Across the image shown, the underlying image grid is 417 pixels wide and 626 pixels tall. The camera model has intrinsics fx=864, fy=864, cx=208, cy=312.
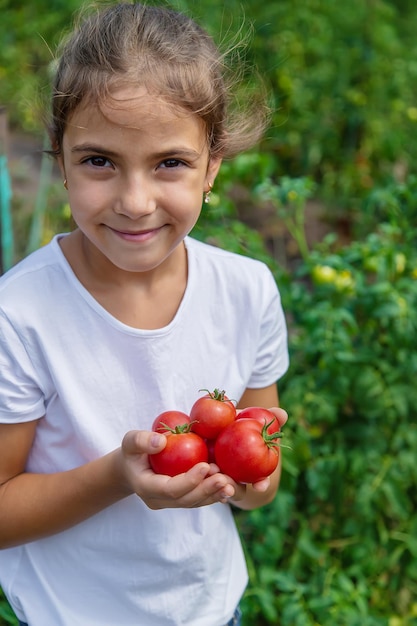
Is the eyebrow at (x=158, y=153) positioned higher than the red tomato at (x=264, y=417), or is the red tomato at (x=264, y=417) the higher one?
the eyebrow at (x=158, y=153)

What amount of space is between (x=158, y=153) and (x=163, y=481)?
1.67ft

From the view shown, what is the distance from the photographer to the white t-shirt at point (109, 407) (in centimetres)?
144

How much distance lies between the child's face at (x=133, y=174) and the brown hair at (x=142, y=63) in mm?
25

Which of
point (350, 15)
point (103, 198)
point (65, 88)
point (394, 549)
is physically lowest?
point (394, 549)

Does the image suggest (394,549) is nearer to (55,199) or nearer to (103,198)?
(103,198)

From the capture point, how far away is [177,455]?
4.35ft

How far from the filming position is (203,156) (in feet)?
4.81

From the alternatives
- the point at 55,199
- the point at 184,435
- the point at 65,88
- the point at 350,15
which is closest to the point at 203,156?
the point at 65,88

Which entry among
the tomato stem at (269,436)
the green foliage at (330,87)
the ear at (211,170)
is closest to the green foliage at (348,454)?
the ear at (211,170)

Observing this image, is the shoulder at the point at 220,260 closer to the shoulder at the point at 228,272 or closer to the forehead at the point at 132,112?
the shoulder at the point at 228,272

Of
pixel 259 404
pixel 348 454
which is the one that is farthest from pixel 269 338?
pixel 348 454

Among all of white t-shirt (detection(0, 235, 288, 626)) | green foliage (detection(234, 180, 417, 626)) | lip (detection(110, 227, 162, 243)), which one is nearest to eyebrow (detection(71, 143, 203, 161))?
lip (detection(110, 227, 162, 243))

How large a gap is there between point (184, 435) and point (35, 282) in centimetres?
37

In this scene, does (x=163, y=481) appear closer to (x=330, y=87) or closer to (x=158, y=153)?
(x=158, y=153)
